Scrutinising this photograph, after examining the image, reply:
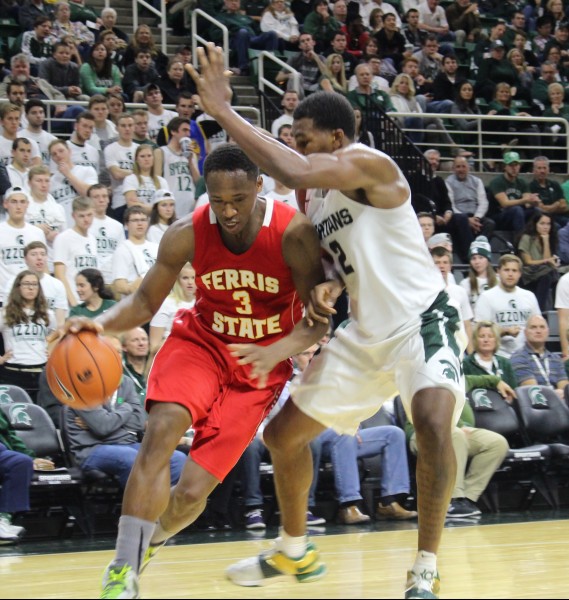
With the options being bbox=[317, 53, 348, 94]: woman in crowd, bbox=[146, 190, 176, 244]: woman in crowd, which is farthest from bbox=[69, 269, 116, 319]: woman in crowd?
bbox=[317, 53, 348, 94]: woman in crowd

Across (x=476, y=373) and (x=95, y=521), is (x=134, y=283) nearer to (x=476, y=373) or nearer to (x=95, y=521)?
(x=95, y=521)

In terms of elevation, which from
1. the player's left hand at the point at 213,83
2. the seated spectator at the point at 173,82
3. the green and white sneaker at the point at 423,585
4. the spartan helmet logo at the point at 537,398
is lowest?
the green and white sneaker at the point at 423,585

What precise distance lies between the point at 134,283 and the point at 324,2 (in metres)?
7.53

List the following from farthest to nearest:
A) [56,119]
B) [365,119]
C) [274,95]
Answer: [274,95]
[365,119]
[56,119]

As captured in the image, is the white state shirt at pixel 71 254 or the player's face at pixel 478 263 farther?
the player's face at pixel 478 263

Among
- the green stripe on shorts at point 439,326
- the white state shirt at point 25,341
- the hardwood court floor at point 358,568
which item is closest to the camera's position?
the green stripe on shorts at point 439,326

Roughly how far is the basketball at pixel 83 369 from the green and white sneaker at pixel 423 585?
1414 mm

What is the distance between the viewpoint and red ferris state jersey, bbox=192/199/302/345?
169 inches

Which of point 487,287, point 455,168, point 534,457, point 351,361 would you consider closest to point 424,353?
Result: point 351,361

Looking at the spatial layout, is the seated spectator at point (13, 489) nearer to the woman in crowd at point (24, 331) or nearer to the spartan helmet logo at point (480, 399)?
the woman in crowd at point (24, 331)

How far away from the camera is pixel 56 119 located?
1073cm

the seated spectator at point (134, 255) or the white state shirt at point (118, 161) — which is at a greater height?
the white state shirt at point (118, 161)

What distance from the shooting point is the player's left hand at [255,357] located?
4.01 m

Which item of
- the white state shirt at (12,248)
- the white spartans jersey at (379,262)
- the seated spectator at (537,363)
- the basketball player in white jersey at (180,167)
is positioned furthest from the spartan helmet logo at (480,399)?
the white spartans jersey at (379,262)
